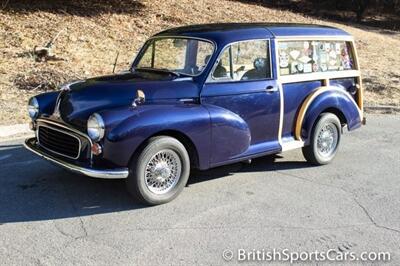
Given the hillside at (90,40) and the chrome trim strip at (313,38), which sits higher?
the chrome trim strip at (313,38)

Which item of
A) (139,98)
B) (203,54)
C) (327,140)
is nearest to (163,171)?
(139,98)

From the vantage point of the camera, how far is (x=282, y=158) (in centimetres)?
702

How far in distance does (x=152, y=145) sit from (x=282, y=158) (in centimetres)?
255

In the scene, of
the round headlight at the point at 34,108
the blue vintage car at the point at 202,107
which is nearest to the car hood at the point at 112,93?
the blue vintage car at the point at 202,107

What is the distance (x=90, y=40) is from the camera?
1266 centimetres

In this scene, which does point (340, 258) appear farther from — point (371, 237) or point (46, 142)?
point (46, 142)

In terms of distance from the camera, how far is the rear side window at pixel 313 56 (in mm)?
6328

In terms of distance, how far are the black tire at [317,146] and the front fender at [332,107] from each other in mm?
76

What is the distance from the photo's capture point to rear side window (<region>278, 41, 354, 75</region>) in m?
6.33

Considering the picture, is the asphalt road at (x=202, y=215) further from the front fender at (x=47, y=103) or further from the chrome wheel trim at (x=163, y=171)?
the front fender at (x=47, y=103)

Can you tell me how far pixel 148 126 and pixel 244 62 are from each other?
158 cm

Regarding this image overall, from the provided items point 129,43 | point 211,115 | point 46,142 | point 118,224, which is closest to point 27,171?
point 46,142

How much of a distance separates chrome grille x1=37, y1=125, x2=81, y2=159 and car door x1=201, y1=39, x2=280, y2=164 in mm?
1352

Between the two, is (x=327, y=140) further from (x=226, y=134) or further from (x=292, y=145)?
(x=226, y=134)
